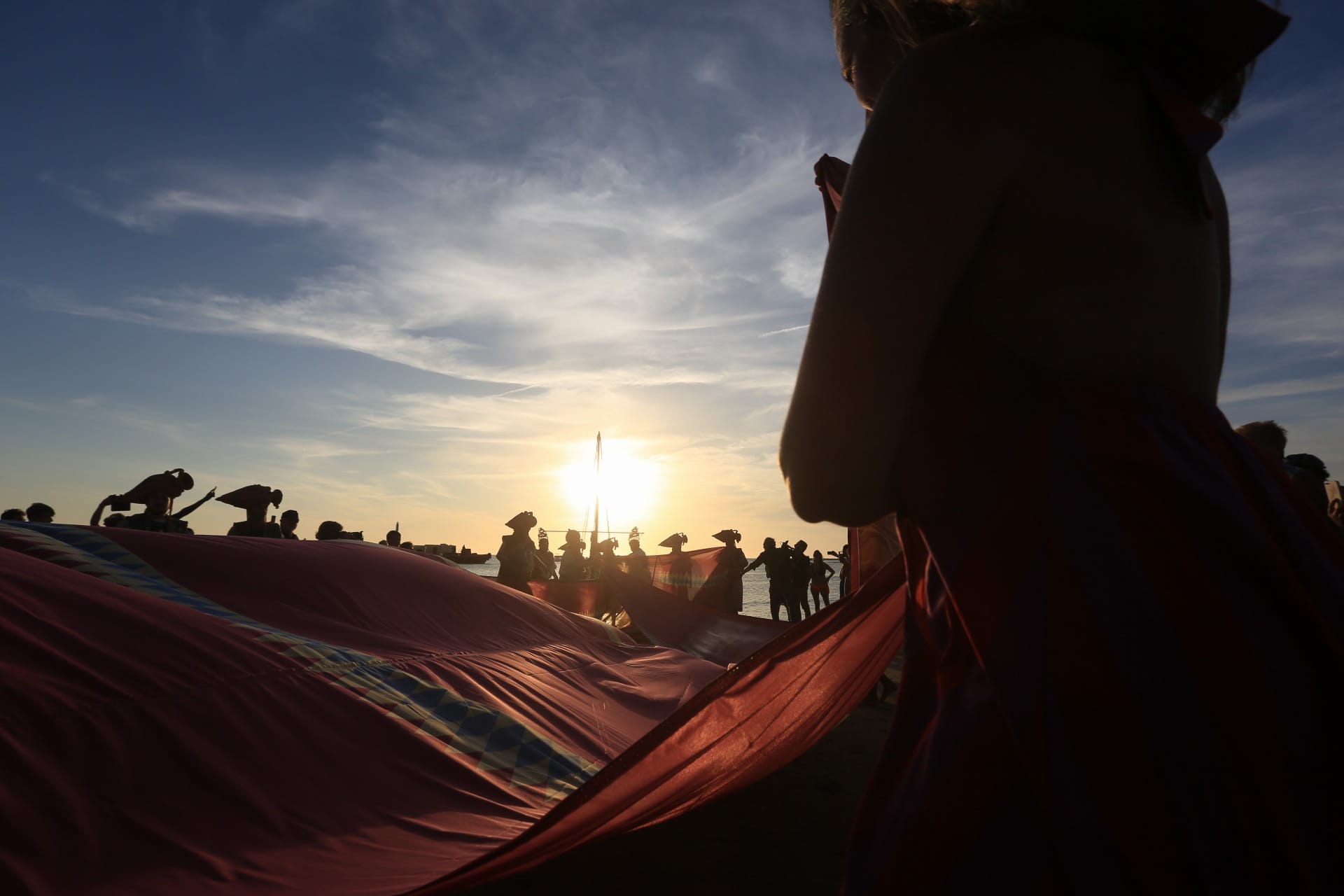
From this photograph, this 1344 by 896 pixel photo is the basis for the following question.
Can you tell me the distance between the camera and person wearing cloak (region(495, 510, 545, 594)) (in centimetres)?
945

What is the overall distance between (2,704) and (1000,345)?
7.25 ft

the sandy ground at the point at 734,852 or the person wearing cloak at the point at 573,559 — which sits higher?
the person wearing cloak at the point at 573,559

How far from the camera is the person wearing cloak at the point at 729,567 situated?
10992 millimetres

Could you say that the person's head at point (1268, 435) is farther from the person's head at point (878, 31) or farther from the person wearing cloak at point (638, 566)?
the person wearing cloak at point (638, 566)

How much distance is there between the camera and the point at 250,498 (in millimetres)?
6938

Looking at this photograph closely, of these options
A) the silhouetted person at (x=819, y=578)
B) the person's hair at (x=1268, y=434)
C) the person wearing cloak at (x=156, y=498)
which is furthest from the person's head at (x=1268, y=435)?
the silhouetted person at (x=819, y=578)

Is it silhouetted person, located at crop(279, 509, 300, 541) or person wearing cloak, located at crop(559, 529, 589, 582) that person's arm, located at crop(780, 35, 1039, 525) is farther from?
person wearing cloak, located at crop(559, 529, 589, 582)

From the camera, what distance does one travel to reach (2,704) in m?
1.73

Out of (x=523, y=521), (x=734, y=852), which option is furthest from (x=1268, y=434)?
(x=523, y=521)

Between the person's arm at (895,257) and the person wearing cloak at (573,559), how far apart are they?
14.4 m

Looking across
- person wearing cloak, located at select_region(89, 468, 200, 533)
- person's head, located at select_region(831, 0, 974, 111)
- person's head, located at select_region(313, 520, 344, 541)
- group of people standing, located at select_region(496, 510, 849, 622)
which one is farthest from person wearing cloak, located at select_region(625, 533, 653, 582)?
person's head, located at select_region(831, 0, 974, 111)

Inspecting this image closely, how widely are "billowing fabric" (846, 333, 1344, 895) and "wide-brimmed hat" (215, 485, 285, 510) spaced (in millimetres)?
7343

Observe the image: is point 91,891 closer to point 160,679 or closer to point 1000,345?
point 160,679

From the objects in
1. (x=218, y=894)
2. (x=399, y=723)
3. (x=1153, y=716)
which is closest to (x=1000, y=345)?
(x=1153, y=716)
